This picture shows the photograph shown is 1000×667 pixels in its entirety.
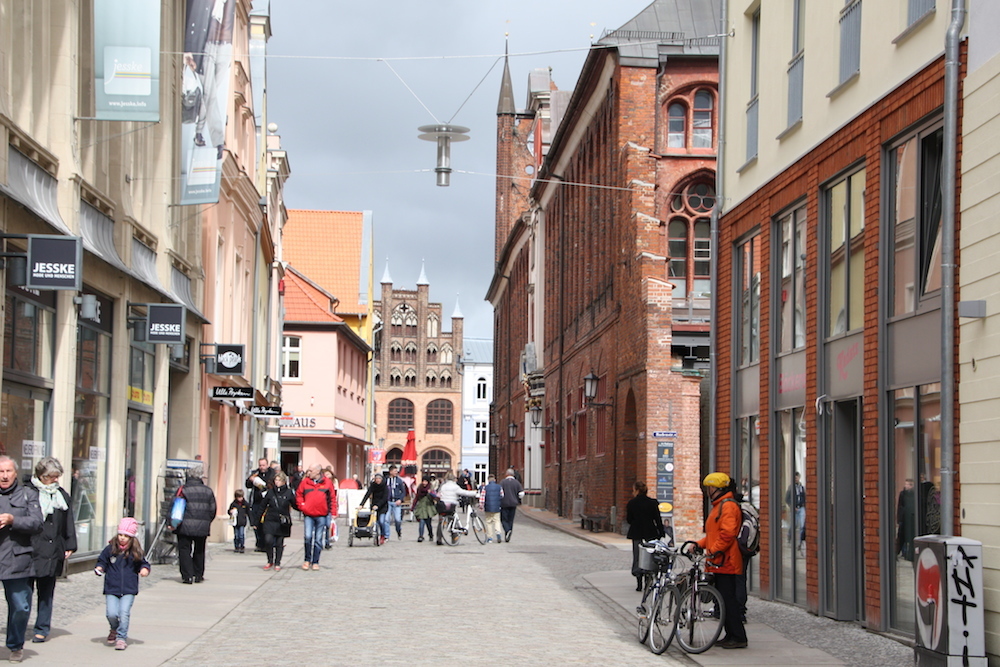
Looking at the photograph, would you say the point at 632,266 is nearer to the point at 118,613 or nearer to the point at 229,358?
the point at 229,358

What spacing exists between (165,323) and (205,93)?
4.23m

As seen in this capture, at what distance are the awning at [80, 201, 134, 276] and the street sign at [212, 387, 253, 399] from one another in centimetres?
652

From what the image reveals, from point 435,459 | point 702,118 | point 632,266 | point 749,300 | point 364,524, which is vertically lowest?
point 364,524

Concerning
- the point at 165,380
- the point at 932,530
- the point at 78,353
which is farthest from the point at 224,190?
the point at 932,530

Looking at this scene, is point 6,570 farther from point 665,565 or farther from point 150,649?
point 665,565

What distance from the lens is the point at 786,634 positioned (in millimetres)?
13727

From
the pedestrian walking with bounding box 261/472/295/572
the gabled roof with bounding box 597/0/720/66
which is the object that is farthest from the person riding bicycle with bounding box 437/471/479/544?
the gabled roof with bounding box 597/0/720/66

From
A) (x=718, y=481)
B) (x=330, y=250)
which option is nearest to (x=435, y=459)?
(x=330, y=250)

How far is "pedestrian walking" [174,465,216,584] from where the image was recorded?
58.1ft

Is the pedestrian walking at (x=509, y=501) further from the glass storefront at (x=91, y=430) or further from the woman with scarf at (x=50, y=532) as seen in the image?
the woman with scarf at (x=50, y=532)

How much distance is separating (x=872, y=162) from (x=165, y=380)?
42.9 feet

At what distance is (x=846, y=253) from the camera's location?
587 inches

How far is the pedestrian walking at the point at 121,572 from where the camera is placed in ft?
37.3

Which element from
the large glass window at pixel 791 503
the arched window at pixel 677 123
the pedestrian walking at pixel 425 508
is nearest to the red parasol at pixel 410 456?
the pedestrian walking at pixel 425 508
